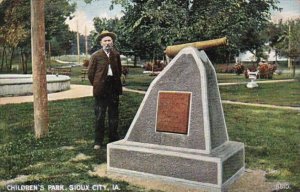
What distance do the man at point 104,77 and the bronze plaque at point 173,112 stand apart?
87 centimetres

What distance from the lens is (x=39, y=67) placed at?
4.97 m

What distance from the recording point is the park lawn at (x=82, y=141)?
3904 mm

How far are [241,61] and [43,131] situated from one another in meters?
2.48

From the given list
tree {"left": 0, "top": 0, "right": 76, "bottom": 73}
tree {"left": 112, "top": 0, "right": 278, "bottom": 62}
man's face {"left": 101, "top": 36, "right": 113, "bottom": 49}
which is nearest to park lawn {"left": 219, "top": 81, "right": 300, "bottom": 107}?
tree {"left": 112, "top": 0, "right": 278, "bottom": 62}

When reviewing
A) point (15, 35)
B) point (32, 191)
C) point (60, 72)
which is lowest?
point (32, 191)

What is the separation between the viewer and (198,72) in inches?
144

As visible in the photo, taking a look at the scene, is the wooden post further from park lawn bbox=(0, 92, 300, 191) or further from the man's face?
the man's face

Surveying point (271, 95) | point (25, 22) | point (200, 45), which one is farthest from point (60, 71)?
point (271, 95)

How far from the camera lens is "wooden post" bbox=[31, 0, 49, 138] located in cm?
483

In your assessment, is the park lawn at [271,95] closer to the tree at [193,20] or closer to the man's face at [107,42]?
the tree at [193,20]

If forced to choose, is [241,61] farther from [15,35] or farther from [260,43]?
[15,35]

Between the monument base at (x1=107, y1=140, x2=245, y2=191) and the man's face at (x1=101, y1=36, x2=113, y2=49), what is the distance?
105 centimetres

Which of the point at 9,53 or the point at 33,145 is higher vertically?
the point at 9,53

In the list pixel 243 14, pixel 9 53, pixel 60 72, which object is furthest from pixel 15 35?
pixel 243 14
